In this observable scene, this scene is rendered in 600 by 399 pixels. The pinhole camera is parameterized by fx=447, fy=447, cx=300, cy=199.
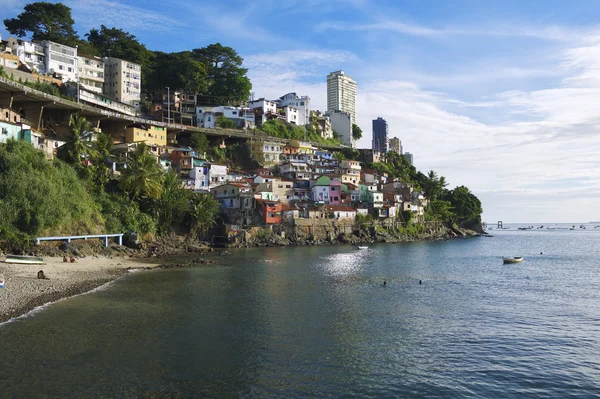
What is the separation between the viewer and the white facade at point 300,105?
13112 centimetres

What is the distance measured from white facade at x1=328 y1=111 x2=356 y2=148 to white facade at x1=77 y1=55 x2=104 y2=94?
77.4 metres

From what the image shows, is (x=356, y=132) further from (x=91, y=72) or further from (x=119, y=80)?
(x=91, y=72)

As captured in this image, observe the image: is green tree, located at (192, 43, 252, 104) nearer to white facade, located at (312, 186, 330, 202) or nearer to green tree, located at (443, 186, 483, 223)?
white facade, located at (312, 186, 330, 202)

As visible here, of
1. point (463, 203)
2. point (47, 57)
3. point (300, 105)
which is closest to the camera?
point (47, 57)

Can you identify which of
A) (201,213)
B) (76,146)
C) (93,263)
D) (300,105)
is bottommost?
(93,263)

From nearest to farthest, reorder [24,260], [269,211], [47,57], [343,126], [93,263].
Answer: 1. [24,260]
2. [93,263]
3. [47,57]
4. [269,211]
5. [343,126]

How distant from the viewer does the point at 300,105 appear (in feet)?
436

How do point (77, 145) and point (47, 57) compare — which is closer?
point (77, 145)

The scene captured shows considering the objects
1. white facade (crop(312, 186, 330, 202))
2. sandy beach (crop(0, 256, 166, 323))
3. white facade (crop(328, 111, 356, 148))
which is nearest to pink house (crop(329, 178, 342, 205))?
white facade (crop(312, 186, 330, 202))

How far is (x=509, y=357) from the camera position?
20750 mm

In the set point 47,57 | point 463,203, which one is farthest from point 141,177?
point 463,203

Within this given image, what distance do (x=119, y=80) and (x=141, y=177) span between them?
39.7m

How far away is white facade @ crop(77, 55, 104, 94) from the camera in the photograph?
86.8m

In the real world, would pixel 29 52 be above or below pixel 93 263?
above
